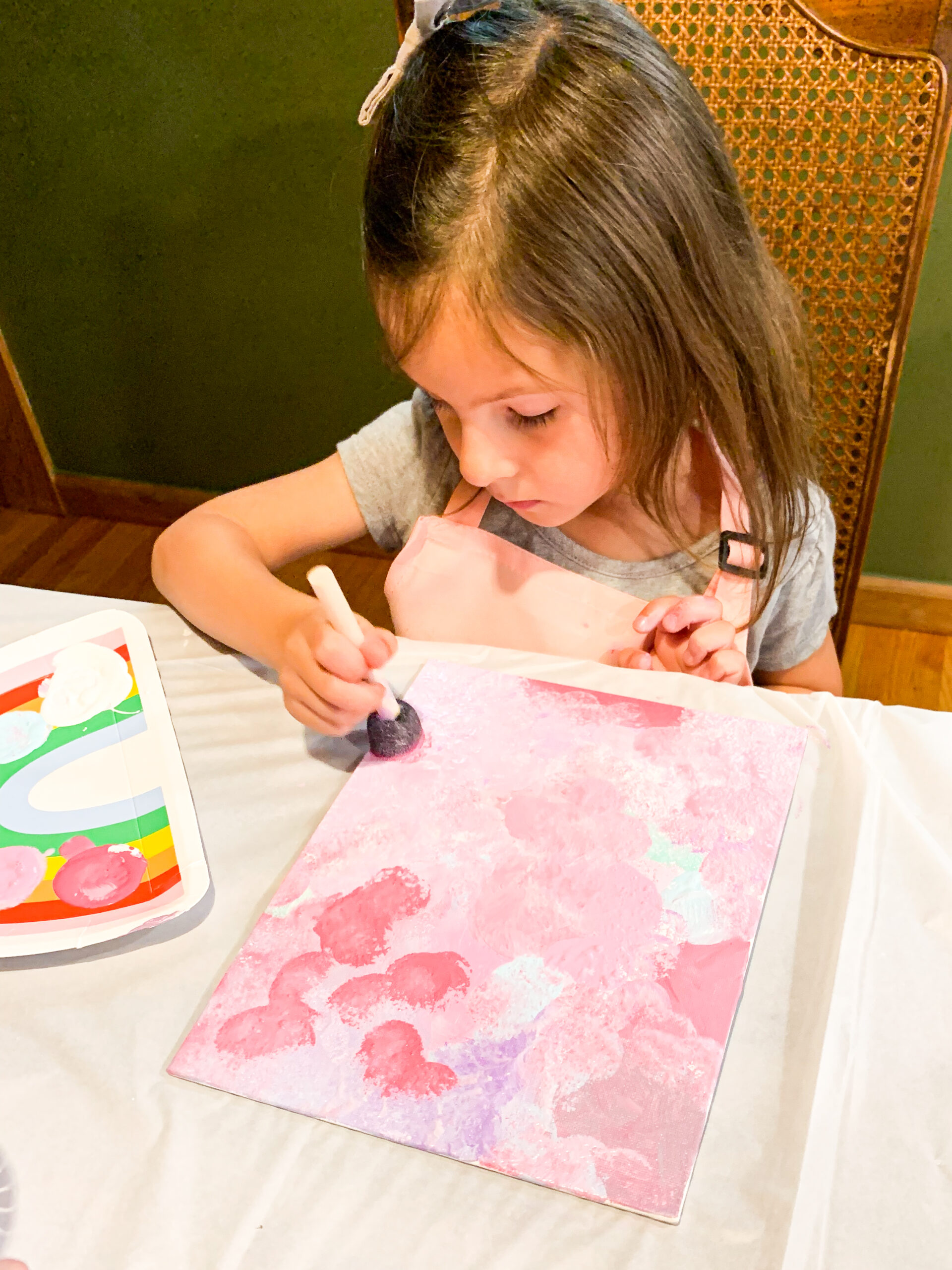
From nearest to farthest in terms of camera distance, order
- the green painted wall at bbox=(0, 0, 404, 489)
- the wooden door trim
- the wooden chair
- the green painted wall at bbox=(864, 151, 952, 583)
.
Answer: the wooden chair, the green painted wall at bbox=(864, 151, 952, 583), the green painted wall at bbox=(0, 0, 404, 489), the wooden door trim

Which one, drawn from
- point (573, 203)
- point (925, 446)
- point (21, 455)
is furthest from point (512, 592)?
point (21, 455)

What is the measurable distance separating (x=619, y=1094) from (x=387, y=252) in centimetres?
50

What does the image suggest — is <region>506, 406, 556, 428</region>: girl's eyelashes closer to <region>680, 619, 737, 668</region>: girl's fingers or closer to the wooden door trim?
<region>680, 619, 737, 668</region>: girl's fingers

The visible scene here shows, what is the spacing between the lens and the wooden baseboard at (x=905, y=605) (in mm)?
1653

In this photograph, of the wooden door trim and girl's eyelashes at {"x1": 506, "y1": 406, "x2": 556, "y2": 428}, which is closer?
girl's eyelashes at {"x1": 506, "y1": 406, "x2": 556, "y2": 428}

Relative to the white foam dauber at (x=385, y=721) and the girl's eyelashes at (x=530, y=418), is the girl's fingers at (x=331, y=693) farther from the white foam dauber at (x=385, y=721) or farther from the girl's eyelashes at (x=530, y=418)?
the girl's eyelashes at (x=530, y=418)

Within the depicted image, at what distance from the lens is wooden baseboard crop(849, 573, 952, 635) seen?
5.42 ft

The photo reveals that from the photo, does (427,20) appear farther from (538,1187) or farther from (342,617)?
(538,1187)

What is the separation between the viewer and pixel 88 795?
581 mm

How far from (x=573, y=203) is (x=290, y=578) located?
133 cm

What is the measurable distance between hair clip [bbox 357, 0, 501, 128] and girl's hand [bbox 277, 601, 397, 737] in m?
0.33

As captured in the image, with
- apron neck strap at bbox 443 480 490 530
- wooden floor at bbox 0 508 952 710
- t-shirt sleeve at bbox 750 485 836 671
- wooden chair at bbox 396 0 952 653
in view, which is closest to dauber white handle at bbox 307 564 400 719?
apron neck strap at bbox 443 480 490 530

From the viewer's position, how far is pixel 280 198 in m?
1.56

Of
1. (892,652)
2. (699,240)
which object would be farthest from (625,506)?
(892,652)
